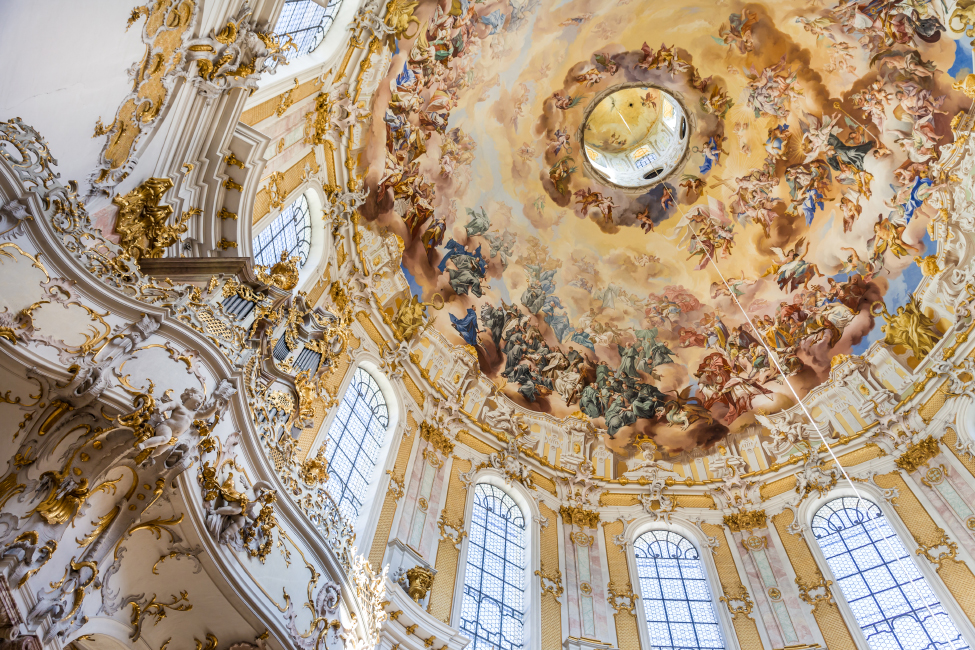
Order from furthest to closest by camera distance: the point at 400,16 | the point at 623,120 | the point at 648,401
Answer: the point at 623,120 → the point at 648,401 → the point at 400,16

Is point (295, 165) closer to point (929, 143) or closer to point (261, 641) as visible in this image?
point (261, 641)

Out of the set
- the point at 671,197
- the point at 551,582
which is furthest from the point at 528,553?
the point at 671,197

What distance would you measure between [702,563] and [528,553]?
4739mm

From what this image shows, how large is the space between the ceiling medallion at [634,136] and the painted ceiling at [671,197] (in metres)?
0.29

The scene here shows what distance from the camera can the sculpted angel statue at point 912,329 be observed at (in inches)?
676

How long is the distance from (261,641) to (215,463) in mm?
2083

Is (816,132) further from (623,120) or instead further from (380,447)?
(380,447)

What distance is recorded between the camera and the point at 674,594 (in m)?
16.1

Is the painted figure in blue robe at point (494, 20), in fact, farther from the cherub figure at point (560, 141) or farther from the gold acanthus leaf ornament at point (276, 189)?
the gold acanthus leaf ornament at point (276, 189)

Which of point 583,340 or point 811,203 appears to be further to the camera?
point 583,340

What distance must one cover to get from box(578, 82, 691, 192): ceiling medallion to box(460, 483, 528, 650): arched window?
12810 mm

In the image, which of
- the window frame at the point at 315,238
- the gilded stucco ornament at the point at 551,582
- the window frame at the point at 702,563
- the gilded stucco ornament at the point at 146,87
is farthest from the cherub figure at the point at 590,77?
the gilded stucco ornament at the point at 146,87

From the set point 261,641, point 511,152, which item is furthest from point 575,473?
point 261,641

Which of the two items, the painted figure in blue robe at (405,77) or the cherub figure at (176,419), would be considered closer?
the cherub figure at (176,419)
